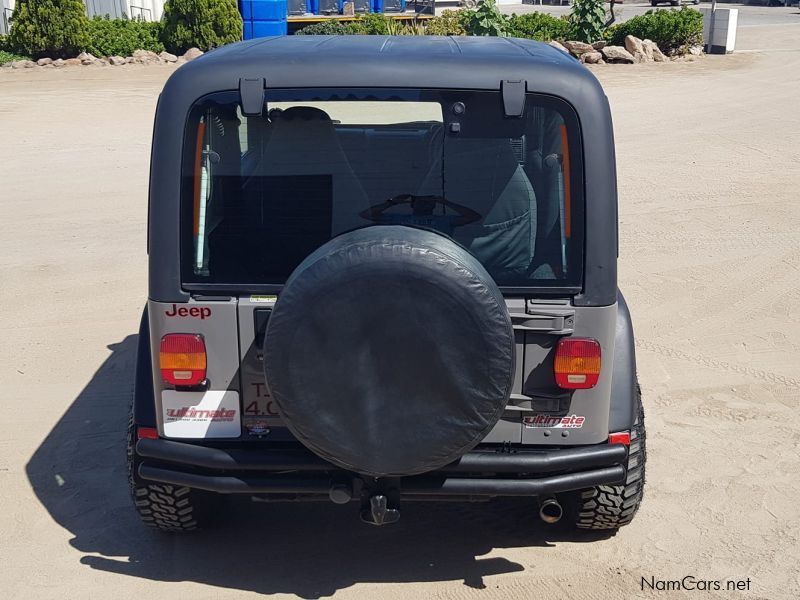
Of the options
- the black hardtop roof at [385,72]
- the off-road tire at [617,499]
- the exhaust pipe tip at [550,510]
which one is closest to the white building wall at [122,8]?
the black hardtop roof at [385,72]

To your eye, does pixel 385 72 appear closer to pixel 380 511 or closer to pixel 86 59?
pixel 380 511

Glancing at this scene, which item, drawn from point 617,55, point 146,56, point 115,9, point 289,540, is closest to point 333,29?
point 146,56

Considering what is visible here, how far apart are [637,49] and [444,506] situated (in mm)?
19168

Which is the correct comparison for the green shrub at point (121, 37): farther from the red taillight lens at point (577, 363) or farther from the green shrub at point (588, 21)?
the red taillight lens at point (577, 363)

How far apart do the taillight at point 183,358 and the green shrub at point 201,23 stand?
19.6 meters

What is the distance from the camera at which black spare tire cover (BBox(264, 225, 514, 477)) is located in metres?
3.48

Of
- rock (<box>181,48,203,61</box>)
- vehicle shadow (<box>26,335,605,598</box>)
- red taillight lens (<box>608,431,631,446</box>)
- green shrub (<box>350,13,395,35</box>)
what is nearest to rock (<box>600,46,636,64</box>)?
green shrub (<box>350,13,395,35</box>)

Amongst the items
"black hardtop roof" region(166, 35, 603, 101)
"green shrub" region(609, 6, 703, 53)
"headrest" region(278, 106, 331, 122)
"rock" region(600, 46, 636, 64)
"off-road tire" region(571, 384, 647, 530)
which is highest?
"black hardtop roof" region(166, 35, 603, 101)

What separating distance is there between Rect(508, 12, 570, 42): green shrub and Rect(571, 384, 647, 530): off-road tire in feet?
66.5

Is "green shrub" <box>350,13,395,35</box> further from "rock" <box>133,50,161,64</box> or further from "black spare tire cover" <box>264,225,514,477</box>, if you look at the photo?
"black spare tire cover" <box>264,225,514,477</box>

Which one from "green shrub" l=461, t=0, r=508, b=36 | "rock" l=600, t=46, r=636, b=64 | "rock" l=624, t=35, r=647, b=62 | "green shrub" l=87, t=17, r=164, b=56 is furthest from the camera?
"green shrub" l=87, t=17, r=164, b=56

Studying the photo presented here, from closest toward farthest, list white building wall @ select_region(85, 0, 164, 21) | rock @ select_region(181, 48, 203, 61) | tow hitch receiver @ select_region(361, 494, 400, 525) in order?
tow hitch receiver @ select_region(361, 494, 400, 525) → rock @ select_region(181, 48, 203, 61) → white building wall @ select_region(85, 0, 164, 21)

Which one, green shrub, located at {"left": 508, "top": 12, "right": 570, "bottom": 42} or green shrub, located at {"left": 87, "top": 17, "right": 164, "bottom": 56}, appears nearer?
green shrub, located at {"left": 87, "top": 17, "right": 164, "bottom": 56}

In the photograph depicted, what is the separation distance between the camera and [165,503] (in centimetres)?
441
